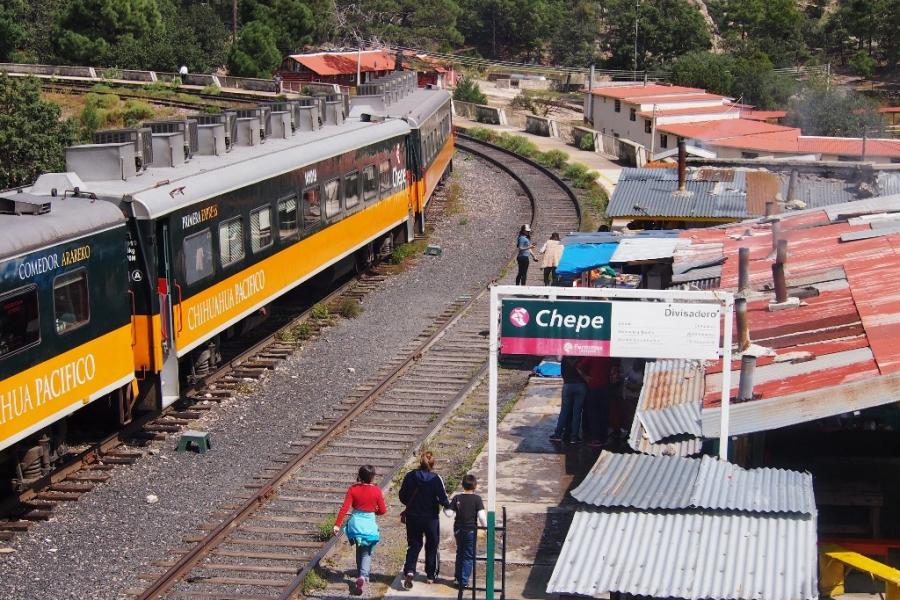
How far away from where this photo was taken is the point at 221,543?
36.8 ft

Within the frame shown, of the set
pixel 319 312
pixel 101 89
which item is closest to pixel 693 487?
pixel 319 312

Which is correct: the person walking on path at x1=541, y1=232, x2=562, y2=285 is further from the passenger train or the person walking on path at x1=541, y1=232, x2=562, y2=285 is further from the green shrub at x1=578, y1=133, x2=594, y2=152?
the green shrub at x1=578, y1=133, x2=594, y2=152

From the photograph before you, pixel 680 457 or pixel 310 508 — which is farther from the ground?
pixel 680 457

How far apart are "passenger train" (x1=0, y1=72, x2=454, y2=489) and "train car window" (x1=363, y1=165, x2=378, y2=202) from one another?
408 millimetres

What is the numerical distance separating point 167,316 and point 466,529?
17.7 feet

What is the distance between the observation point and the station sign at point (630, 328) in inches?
344

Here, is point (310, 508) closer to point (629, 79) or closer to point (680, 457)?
point (680, 457)

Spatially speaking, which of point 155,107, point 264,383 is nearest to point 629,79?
point 155,107

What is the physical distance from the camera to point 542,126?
5000 centimetres

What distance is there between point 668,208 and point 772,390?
40.5 ft

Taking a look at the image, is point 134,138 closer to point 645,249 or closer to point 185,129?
point 185,129

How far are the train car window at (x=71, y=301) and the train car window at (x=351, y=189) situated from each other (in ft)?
29.4

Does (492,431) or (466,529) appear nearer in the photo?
(492,431)

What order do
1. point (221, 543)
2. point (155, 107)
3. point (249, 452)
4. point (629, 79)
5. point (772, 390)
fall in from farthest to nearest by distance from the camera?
point (629, 79), point (155, 107), point (249, 452), point (221, 543), point (772, 390)
